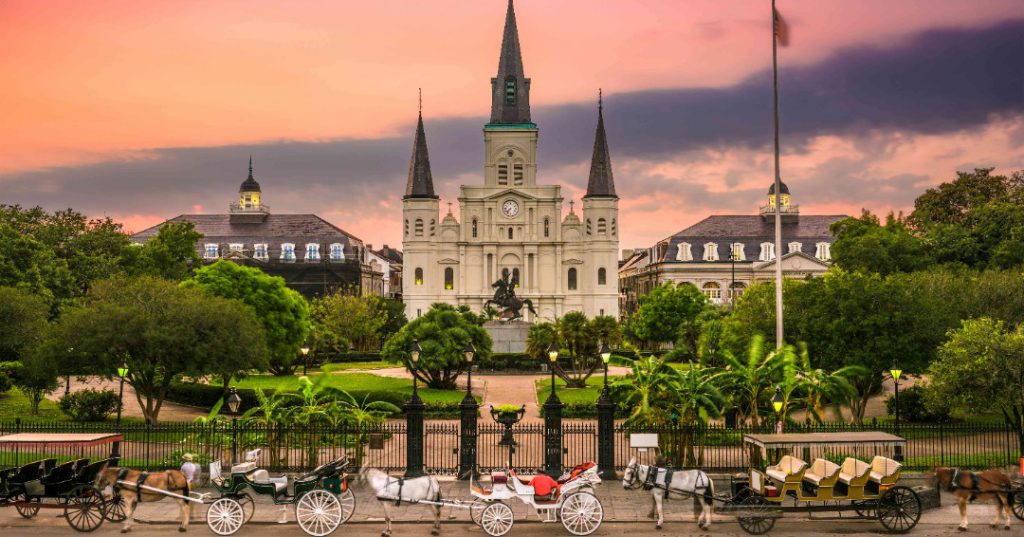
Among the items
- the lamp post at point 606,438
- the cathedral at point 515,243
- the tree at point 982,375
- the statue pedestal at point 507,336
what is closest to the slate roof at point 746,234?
the cathedral at point 515,243

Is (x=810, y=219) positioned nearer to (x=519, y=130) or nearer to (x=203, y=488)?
(x=519, y=130)

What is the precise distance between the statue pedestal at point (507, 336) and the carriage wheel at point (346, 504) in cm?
4383

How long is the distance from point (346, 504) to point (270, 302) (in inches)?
1346

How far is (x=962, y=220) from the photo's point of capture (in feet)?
193

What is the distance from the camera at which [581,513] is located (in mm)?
16531

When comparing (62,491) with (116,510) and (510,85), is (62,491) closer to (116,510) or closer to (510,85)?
(116,510)

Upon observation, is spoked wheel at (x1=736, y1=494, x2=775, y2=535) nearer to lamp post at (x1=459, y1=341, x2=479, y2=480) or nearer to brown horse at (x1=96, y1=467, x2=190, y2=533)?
lamp post at (x1=459, y1=341, x2=479, y2=480)

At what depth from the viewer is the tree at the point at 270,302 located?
164 feet

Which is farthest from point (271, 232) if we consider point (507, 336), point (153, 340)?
point (153, 340)

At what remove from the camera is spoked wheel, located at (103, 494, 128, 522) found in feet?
57.4

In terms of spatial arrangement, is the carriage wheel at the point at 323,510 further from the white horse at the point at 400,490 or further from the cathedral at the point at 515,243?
the cathedral at the point at 515,243

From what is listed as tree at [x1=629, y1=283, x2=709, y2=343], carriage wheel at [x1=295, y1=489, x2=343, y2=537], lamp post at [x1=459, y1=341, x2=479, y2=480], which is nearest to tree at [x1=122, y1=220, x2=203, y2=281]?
tree at [x1=629, y1=283, x2=709, y2=343]

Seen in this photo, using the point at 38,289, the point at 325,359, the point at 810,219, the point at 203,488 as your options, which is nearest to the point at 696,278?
the point at 810,219

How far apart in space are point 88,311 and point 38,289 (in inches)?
730
